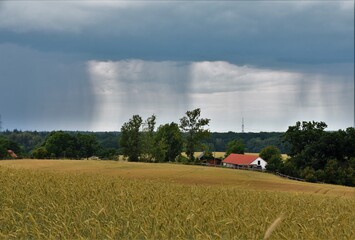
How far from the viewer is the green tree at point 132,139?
9631 centimetres

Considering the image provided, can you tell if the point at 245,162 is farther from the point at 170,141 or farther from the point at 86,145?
the point at 86,145

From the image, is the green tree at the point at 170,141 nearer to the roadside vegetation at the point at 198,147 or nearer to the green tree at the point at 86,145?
the roadside vegetation at the point at 198,147

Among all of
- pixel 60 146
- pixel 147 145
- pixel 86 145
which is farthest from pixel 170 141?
pixel 60 146

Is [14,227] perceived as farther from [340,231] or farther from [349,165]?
[349,165]

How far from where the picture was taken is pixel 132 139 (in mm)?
96688

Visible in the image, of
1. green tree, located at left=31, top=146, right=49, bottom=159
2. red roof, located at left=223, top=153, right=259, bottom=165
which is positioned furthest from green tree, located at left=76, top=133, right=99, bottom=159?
red roof, located at left=223, top=153, right=259, bottom=165

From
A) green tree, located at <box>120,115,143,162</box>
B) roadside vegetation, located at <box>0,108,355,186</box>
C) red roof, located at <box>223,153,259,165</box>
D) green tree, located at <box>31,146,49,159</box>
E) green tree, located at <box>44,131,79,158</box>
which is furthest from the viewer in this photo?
red roof, located at <box>223,153,259,165</box>

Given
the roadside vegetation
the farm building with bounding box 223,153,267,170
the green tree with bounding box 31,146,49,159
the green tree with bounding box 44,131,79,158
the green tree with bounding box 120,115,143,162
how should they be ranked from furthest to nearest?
1. the farm building with bounding box 223,153,267,170
2. the green tree with bounding box 44,131,79,158
3. the green tree with bounding box 31,146,49,159
4. the green tree with bounding box 120,115,143,162
5. the roadside vegetation

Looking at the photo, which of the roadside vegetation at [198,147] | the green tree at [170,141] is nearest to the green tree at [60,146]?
the roadside vegetation at [198,147]

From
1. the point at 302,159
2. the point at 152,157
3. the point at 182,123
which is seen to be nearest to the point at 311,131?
the point at 302,159

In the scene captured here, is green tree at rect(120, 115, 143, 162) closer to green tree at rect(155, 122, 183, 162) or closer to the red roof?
green tree at rect(155, 122, 183, 162)

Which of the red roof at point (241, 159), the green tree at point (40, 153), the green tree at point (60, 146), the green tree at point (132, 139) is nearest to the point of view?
the green tree at point (132, 139)

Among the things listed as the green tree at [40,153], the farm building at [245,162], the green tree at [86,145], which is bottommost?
the farm building at [245,162]

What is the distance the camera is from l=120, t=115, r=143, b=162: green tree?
9631cm
